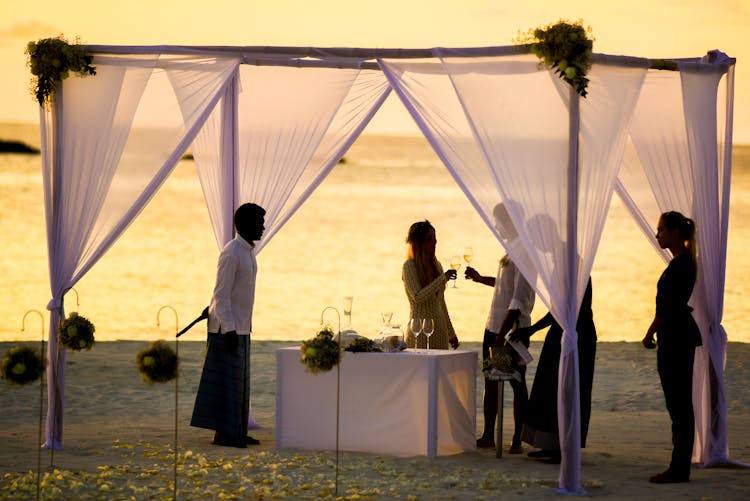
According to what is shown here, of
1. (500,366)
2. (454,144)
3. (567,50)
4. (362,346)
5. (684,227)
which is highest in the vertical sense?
(567,50)

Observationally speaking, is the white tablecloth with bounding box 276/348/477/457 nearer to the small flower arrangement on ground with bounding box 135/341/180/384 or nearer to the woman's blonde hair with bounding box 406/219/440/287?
the woman's blonde hair with bounding box 406/219/440/287

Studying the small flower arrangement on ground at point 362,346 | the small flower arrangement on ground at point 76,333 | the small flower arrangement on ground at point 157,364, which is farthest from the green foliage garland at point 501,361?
the small flower arrangement on ground at point 76,333

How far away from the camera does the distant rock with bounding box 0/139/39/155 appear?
242ft

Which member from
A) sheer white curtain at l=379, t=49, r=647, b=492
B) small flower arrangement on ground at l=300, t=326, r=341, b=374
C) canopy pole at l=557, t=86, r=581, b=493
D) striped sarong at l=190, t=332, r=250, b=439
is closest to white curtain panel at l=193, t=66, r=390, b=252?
striped sarong at l=190, t=332, r=250, b=439

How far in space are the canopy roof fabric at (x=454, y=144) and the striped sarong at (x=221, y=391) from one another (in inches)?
37.2

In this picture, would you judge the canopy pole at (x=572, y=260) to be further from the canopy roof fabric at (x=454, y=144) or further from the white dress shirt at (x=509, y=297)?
the white dress shirt at (x=509, y=297)

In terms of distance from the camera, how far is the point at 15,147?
7606 cm

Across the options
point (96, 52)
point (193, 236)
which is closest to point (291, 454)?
point (96, 52)

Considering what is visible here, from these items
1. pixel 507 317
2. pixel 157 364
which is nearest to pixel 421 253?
pixel 507 317

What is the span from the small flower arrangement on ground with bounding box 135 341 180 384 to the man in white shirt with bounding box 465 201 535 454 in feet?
7.60

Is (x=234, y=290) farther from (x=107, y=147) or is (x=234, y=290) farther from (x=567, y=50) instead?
(x=567, y=50)

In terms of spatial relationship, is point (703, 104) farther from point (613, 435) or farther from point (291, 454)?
point (291, 454)

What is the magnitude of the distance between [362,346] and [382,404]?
1.30 ft

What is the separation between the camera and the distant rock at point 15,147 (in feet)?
242
